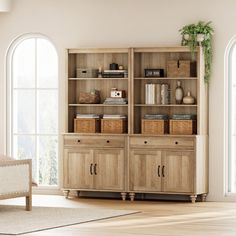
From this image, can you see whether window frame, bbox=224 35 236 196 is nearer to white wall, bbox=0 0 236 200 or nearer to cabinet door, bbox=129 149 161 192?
white wall, bbox=0 0 236 200

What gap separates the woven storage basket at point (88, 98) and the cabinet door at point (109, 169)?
685 millimetres

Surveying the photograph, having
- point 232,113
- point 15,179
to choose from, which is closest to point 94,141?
point 15,179

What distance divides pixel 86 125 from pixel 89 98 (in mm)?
363

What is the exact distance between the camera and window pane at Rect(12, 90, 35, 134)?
1183cm

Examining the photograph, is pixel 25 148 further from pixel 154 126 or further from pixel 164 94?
pixel 164 94

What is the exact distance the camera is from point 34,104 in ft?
38.8

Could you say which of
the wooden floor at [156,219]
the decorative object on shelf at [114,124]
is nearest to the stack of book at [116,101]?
the decorative object on shelf at [114,124]

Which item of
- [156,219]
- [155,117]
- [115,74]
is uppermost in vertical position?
[115,74]

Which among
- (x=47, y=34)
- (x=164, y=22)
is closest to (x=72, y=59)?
(x=47, y=34)

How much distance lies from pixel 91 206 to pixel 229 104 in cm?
225

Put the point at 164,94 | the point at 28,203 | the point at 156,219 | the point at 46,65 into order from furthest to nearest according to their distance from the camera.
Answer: the point at 46,65
the point at 164,94
the point at 28,203
the point at 156,219

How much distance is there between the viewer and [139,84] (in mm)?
11156

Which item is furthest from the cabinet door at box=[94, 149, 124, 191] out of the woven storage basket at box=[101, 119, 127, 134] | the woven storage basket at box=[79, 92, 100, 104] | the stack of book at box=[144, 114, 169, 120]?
the woven storage basket at box=[79, 92, 100, 104]

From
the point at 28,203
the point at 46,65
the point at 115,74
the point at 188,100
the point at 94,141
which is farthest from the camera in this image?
the point at 46,65
